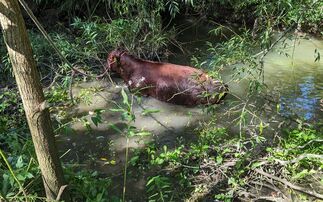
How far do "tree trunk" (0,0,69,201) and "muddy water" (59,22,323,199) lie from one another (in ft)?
2.16

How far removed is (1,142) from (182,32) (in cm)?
423

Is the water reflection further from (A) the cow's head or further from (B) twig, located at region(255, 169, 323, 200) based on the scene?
(A) the cow's head

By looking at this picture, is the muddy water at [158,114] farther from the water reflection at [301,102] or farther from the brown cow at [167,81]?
the brown cow at [167,81]

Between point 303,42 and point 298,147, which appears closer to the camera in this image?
point 298,147

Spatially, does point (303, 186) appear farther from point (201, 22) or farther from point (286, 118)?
point (201, 22)

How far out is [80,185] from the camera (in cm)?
268

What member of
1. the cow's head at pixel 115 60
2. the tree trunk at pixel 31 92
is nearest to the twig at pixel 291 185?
the tree trunk at pixel 31 92

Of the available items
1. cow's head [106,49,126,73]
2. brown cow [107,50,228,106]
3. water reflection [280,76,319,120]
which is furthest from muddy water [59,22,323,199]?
cow's head [106,49,126,73]

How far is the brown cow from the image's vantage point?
164 inches

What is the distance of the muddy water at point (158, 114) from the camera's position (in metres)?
3.50

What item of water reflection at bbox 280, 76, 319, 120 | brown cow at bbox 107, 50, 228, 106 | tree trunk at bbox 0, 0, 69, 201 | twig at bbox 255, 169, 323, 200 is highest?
tree trunk at bbox 0, 0, 69, 201

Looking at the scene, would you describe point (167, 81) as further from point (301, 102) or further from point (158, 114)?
point (301, 102)

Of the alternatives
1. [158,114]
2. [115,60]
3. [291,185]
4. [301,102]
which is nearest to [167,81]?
[158,114]

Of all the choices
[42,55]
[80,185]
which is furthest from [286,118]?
[42,55]
